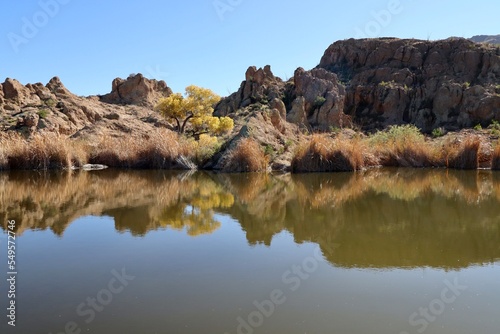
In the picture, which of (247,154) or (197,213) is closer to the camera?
(197,213)

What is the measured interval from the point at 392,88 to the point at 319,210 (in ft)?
119

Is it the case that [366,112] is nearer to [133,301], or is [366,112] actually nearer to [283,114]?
[283,114]

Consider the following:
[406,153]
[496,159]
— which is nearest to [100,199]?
[406,153]

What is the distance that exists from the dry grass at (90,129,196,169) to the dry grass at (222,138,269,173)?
8.69ft

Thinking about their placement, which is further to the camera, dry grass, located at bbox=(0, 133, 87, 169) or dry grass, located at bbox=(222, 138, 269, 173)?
dry grass, located at bbox=(0, 133, 87, 169)

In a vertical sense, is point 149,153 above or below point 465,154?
below

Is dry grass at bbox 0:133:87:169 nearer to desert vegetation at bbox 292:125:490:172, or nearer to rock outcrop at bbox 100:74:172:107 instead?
desert vegetation at bbox 292:125:490:172

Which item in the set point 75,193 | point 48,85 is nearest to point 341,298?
point 75,193

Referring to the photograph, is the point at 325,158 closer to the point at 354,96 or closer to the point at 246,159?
the point at 246,159

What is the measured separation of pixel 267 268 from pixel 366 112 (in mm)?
39545

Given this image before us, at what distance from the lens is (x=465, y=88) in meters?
40.2

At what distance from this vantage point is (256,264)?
557 cm

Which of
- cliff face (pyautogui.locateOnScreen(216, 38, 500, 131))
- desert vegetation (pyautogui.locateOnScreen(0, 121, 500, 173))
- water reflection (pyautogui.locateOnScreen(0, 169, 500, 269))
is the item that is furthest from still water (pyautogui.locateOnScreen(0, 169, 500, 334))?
cliff face (pyautogui.locateOnScreen(216, 38, 500, 131))

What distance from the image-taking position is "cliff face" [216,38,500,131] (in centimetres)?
3772
